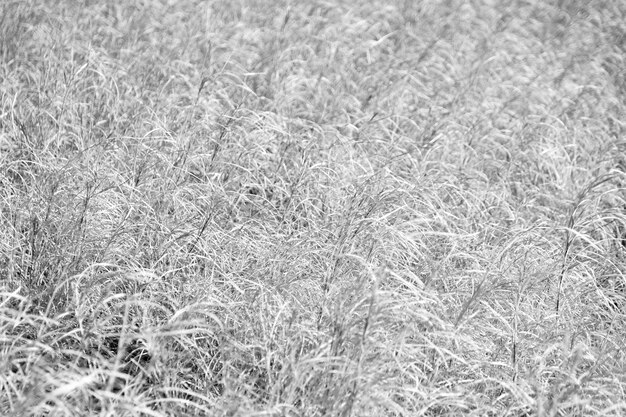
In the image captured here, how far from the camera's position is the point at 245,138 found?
387 centimetres

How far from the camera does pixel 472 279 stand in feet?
10.1

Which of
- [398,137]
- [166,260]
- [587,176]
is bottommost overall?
[587,176]

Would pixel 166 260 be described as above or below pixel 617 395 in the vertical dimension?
above

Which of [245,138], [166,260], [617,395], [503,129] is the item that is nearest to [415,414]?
[617,395]

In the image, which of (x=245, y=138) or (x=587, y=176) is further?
(x=587, y=176)

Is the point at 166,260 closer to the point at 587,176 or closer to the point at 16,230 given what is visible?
the point at 16,230

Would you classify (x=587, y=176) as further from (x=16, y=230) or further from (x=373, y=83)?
(x=16, y=230)

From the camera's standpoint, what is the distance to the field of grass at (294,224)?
2551mm

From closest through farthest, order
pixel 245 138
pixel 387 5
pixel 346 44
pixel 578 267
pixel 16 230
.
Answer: pixel 16 230 < pixel 578 267 < pixel 245 138 < pixel 346 44 < pixel 387 5

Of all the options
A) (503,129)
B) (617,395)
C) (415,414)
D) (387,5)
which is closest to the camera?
(415,414)

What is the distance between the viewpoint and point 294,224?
138 inches

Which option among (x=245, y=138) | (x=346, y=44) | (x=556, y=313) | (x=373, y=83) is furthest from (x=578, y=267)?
(x=346, y=44)

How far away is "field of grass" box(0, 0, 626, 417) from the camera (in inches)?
100

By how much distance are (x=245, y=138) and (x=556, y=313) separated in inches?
63.4
